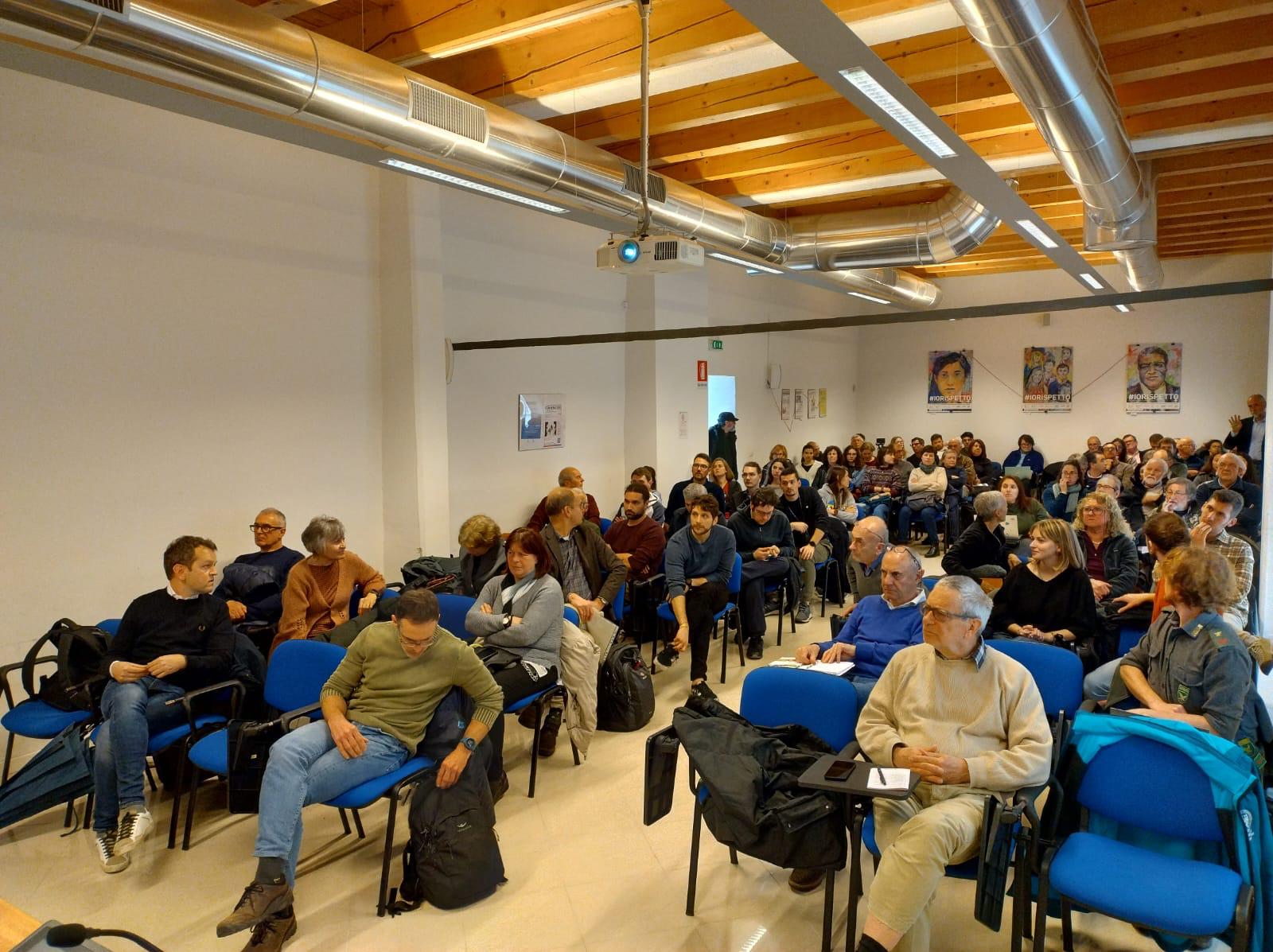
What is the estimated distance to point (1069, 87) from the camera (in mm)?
3561

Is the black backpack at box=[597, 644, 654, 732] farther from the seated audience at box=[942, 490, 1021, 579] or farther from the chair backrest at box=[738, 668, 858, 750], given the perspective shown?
the seated audience at box=[942, 490, 1021, 579]

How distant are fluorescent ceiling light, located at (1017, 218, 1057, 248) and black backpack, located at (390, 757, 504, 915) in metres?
5.59

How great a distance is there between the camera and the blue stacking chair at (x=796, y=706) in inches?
123

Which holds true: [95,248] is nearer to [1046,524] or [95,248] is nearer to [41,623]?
[41,623]

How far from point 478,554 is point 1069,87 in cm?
361

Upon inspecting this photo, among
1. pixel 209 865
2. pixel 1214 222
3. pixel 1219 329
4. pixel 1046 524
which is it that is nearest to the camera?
pixel 209 865

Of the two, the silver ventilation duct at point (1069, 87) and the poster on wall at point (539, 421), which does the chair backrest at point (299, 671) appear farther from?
the poster on wall at point (539, 421)

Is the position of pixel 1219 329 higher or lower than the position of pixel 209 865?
higher

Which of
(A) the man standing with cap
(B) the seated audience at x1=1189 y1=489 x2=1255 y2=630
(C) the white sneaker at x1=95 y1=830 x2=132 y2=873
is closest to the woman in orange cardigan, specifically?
(C) the white sneaker at x1=95 y1=830 x2=132 y2=873

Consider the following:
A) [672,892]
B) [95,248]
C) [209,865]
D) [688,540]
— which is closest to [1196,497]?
[688,540]

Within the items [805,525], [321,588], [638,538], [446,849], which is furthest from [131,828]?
[805,525]

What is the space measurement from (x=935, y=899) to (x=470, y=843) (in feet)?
5.48

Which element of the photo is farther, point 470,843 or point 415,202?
point 415,202

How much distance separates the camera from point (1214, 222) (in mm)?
9375
